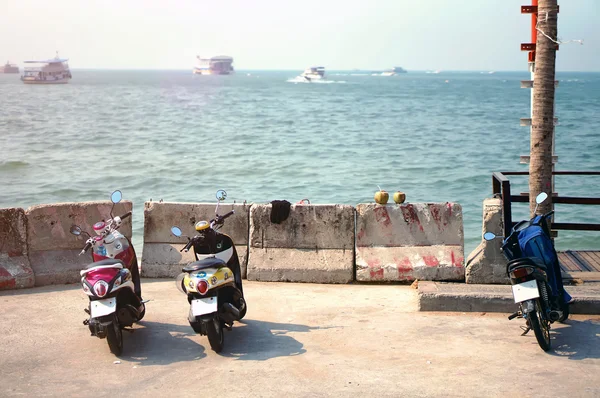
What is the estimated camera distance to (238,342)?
735cm

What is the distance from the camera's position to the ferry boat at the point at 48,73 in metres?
154

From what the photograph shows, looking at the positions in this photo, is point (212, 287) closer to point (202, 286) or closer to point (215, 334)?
point (202, 286)

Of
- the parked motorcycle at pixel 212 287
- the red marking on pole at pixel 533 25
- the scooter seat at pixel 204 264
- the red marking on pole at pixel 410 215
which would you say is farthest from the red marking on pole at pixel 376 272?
the red marking on pole at pixel 533 25

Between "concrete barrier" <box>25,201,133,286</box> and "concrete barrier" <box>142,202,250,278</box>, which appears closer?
"concrete barrier" <box>25,201,133,286</box>

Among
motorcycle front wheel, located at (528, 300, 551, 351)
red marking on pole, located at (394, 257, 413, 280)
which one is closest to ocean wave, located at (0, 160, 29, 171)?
red marking on pole, located at (394, 257, 413, 280)

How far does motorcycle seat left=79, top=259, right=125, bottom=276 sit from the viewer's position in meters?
6.87

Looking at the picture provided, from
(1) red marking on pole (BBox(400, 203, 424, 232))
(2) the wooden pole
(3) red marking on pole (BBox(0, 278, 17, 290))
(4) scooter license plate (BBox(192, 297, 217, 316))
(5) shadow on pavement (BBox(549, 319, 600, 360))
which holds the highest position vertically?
(2) the wooden pole

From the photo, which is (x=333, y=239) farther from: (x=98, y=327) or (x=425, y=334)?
(x=98, y=327)

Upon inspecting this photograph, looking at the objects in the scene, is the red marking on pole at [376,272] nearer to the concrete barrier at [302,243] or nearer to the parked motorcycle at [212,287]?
the concrete barrier at [302,243]

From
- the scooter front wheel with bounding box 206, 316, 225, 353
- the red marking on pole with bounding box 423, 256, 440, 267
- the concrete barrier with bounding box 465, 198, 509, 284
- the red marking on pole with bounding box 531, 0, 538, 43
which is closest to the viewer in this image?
the scooter front wheel with bounding box 206, 316, 225, 353

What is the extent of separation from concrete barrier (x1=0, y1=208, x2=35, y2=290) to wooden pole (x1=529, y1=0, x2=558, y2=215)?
6256 millimetres

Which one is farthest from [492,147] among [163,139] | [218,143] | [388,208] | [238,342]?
[238,342]

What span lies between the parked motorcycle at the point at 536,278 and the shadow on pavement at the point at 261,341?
2077mm

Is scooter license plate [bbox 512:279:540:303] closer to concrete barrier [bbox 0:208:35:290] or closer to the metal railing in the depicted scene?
the metal railing
